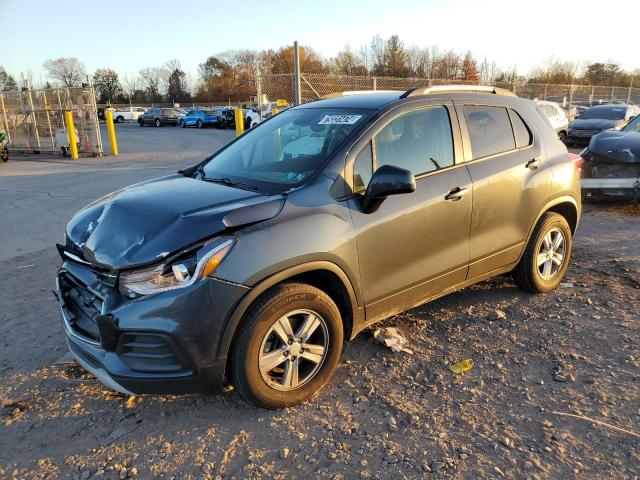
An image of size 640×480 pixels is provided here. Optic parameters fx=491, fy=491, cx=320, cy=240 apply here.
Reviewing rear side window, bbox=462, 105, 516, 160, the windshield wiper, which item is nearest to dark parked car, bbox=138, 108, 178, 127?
the windshield wiper

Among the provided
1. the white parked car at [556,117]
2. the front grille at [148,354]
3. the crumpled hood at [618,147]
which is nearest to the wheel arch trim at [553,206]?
the front grille at [148,354]

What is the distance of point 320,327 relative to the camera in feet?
10.1

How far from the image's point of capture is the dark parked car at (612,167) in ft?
25.4

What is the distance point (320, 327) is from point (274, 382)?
0.43 m

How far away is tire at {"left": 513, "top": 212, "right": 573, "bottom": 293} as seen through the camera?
4449mm

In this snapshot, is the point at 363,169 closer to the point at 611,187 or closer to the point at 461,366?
the point at 461,366

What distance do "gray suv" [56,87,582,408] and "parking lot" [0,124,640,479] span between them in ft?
1.11

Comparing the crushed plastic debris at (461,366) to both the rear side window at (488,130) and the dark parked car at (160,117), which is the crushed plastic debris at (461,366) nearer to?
the rear side window at (488,130)

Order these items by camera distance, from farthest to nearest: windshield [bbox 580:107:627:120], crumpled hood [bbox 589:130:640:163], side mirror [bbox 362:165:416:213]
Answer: windshield [bbox 580:107:627:120] → crumpled hood [bbox 589:130:640:163] → side mirror [bbox 362:165:416:213]

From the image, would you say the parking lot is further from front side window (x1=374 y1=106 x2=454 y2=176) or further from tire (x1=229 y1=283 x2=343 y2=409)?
front side window (x1=374 y1=106 x2=454 y2=176)

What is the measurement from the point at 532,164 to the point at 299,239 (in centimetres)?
251

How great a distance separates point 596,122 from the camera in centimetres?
1728

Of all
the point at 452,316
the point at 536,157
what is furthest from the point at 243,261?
the point at 536,157

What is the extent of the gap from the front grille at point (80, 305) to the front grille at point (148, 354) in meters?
0.24
